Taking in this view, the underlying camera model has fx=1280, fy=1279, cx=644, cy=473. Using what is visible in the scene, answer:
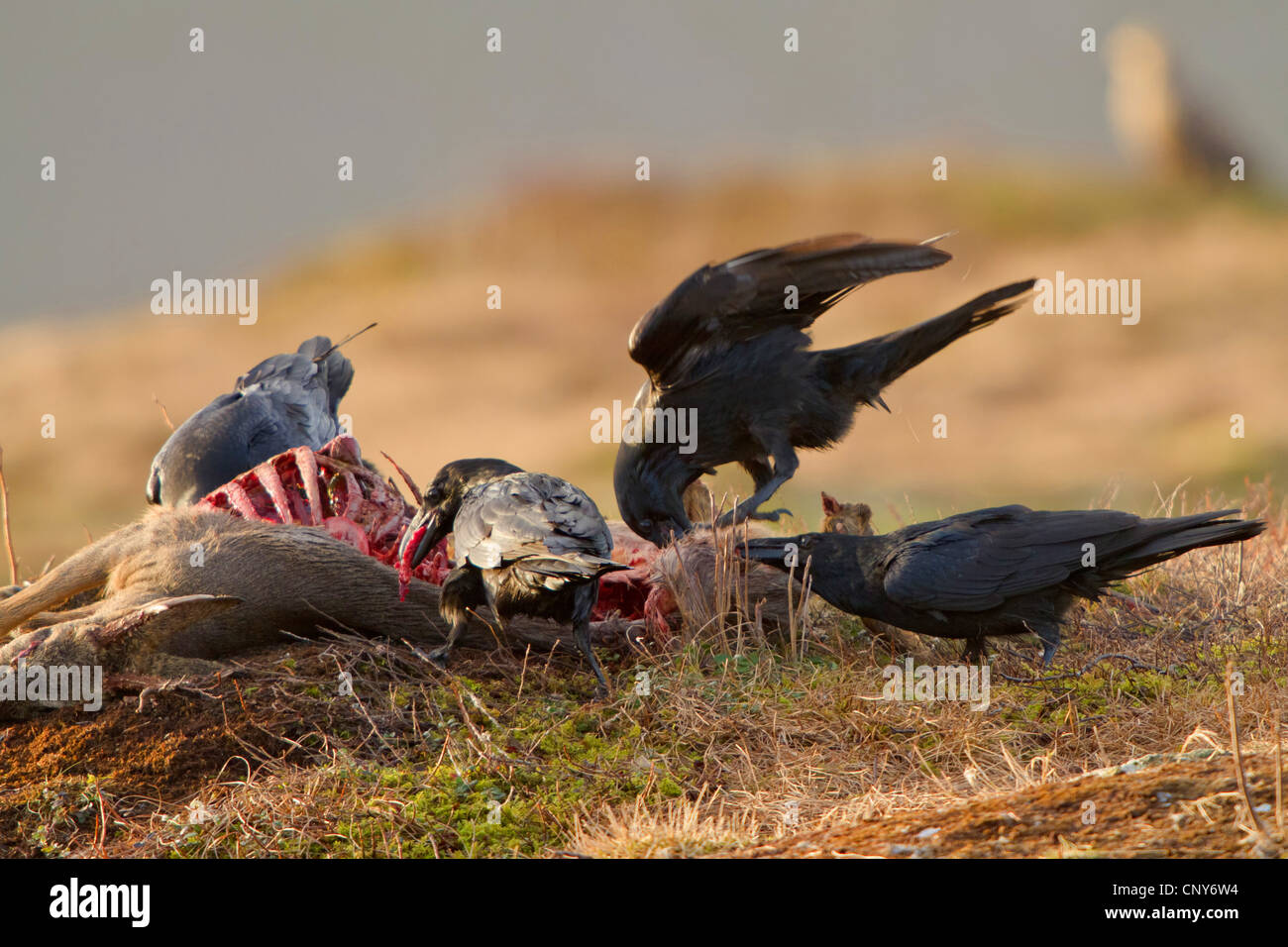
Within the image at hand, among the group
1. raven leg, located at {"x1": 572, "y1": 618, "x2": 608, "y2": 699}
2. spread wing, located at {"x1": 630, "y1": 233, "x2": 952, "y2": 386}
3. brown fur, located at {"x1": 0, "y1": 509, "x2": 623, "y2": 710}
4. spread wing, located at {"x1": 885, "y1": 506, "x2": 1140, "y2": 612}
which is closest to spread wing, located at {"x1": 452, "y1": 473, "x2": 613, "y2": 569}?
raven leg, located at {"x1": 572, "y1": 618, "x2": 608, "y2": 699}

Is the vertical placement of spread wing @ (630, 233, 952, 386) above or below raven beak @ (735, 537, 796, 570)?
above

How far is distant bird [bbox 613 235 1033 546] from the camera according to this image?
5230 mm

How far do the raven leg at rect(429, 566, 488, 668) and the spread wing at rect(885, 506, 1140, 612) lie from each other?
1.55 m

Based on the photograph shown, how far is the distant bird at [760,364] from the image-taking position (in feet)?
17.2

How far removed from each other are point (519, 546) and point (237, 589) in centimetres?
128

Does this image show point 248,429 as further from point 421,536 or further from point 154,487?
point 421,536

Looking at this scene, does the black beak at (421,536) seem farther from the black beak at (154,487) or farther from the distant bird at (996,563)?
the black beak at (154,487)

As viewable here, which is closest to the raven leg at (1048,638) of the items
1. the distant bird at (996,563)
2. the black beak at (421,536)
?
the distant bird at (996,563)

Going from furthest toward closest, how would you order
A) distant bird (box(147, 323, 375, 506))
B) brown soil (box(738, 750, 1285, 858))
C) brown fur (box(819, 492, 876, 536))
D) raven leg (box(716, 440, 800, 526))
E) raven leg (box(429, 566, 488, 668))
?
distant bird (box(147, 323, 375, 506))
brown fur (box(819, 492, 876, 536))
raven leg (box(716, 440, 800, 526))
raven leg (box(429, 566, 488, 668))
brown soil (box(738, 750, 1285, 858))

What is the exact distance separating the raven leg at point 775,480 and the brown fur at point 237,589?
0.76 meters

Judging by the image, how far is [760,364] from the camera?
553cm

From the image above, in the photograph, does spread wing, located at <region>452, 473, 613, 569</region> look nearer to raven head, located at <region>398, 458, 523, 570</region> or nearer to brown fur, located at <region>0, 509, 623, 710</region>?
raven head, located at <region>398, 458, 523, 570</region>

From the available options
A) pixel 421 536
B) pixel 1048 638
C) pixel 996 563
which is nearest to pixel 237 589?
pixel 421 536
